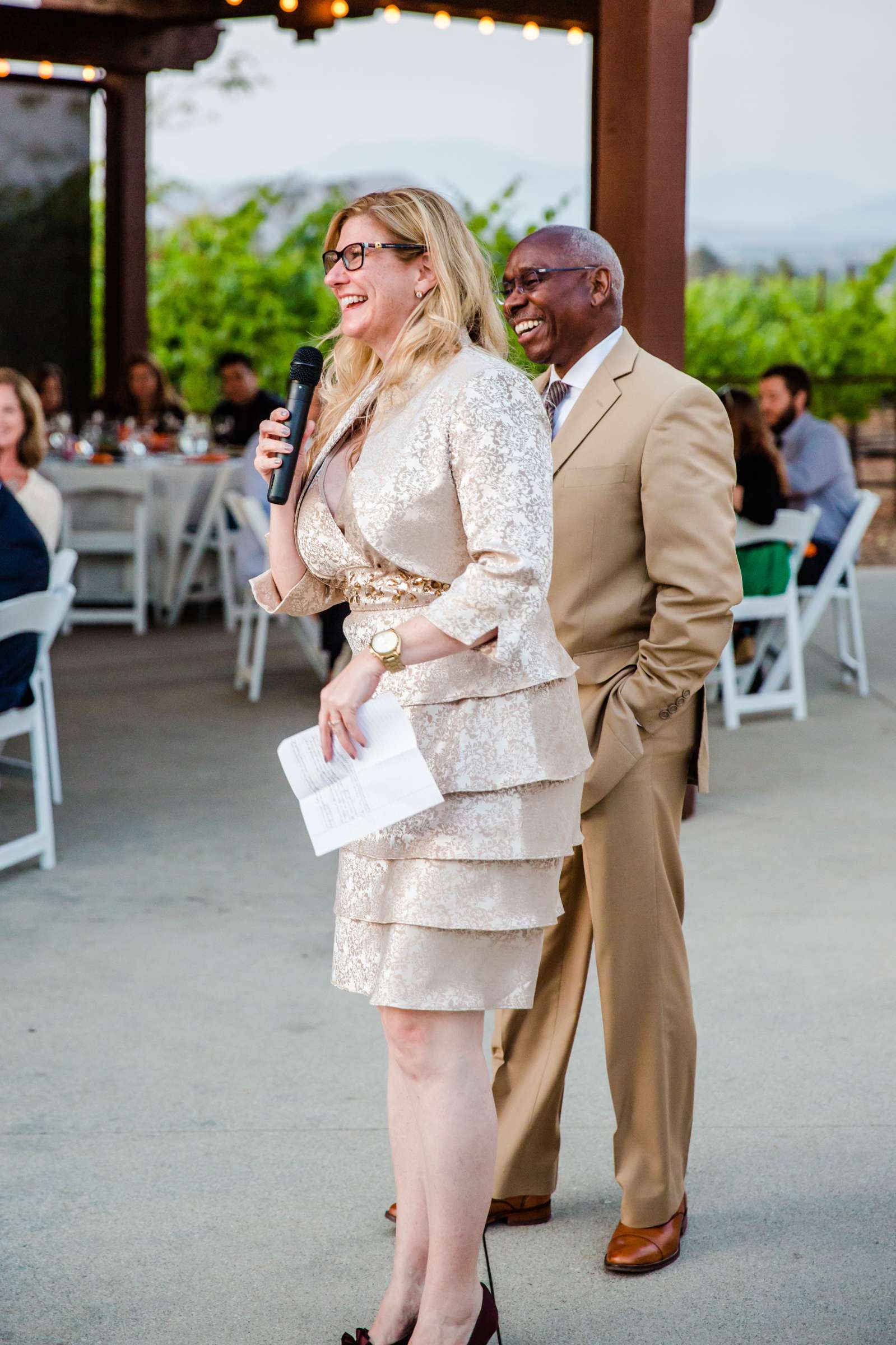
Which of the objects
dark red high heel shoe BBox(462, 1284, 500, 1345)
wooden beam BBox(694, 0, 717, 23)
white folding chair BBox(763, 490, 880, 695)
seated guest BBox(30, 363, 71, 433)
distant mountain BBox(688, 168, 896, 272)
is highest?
distant mountain BBox(688, 168, 896, 272)

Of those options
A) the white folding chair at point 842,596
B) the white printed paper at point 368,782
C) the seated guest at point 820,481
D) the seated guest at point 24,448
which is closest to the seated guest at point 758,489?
the white folding chair at point 842,596

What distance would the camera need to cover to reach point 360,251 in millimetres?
1895

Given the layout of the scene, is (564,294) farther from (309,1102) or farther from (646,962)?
(309,1102)

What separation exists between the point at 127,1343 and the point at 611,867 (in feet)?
3.19

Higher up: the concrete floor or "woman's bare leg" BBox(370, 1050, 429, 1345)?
"woman's bare leg" BBox(370, 1050, 429, 1345)

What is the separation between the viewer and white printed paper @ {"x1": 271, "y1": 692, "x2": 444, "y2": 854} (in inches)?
70.4

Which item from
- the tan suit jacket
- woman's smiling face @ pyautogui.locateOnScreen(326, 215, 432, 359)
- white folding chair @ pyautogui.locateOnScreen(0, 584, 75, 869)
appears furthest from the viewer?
white folding chair @ pyautogui.locateOnScreen(0, 584, 75, 869)

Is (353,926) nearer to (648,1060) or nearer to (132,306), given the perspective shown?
(648,1060)

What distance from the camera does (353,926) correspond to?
1.99 m

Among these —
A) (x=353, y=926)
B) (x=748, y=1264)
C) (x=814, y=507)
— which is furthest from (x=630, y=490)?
(x=814, y=507)

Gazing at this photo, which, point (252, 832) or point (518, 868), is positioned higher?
point (518, 868)

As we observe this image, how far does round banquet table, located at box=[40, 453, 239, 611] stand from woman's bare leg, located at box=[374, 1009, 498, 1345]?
287 inches

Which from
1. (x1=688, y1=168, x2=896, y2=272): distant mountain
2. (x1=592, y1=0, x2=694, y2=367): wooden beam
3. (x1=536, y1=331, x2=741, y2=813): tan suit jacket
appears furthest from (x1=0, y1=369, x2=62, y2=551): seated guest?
(x1=688, y1=168, x2=896, y2=272): distant mountain

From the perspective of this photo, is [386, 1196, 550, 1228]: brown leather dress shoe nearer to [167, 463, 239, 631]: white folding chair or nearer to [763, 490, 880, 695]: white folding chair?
[763, 490, 880, 695]: white folding chair
